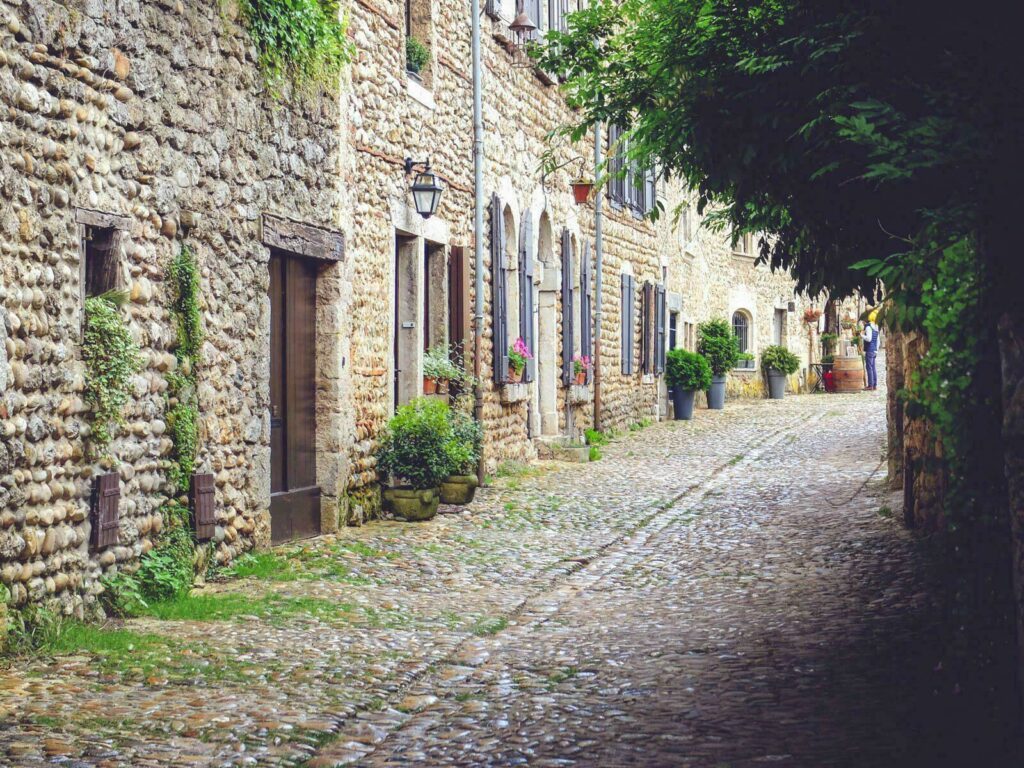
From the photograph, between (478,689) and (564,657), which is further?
(564,657)

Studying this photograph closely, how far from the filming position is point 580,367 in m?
16.6

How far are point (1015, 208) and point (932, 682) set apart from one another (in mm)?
2047

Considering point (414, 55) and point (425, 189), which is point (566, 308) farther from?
point (425, 189)

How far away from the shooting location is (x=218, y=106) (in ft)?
26.3

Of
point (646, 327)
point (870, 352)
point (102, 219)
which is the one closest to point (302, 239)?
point (102, 219)

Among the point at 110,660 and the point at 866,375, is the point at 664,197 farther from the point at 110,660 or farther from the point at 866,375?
the point at 110,660

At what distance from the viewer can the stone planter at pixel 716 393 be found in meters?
24.6

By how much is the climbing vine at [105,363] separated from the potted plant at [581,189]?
10.1m

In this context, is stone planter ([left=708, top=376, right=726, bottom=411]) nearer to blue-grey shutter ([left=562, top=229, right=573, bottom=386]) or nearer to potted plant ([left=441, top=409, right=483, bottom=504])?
blue-grey shutter ([left=562, top=229, right=573, bottom=386])

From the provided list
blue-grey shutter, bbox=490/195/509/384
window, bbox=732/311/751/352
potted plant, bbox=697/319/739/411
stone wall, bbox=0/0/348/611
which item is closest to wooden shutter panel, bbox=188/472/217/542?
stone wall, bbox=0/0/348/611

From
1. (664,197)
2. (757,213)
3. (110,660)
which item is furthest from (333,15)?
(664,197)

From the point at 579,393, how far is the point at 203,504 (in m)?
9.38

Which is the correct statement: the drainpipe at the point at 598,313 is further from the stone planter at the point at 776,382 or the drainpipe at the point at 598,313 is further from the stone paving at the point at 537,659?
the stone planter at the point at 776,382

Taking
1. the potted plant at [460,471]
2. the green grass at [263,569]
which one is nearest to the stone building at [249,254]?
the green grass at [263,569]
